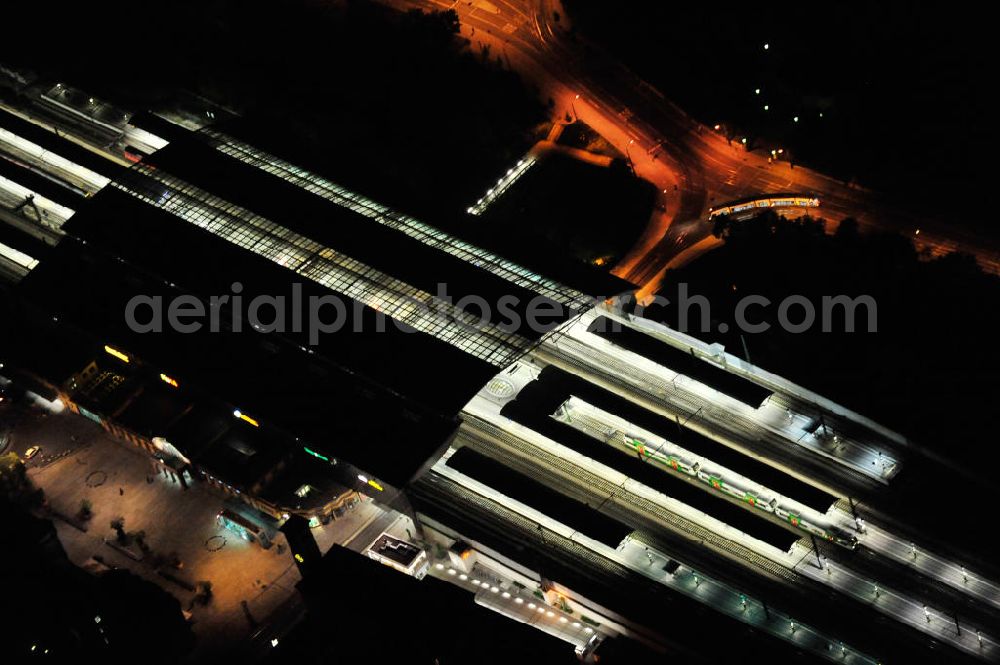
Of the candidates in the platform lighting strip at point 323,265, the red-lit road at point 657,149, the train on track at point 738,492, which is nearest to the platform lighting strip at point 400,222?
the platform lighting strip at point 323,265

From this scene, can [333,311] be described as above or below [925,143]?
below

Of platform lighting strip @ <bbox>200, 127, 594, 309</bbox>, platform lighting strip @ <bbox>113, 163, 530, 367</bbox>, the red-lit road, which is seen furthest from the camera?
the red-lit road

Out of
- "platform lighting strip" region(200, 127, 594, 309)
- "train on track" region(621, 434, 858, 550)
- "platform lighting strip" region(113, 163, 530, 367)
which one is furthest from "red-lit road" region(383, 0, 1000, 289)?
"train on track" region(621, 434, 858, 550)

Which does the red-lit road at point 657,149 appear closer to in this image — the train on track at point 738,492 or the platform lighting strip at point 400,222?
the platform lighting strip at point 400,222

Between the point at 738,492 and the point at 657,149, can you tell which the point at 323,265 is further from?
the point at 657,149

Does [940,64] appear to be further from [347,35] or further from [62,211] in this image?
[62,211]

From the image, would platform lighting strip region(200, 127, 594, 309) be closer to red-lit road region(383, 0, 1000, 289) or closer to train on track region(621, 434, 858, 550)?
train on track region(621, 434, 858, 550)

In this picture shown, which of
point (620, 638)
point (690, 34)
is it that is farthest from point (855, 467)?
point (690, 34)

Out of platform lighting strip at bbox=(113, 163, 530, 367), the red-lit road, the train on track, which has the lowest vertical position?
the train on track
